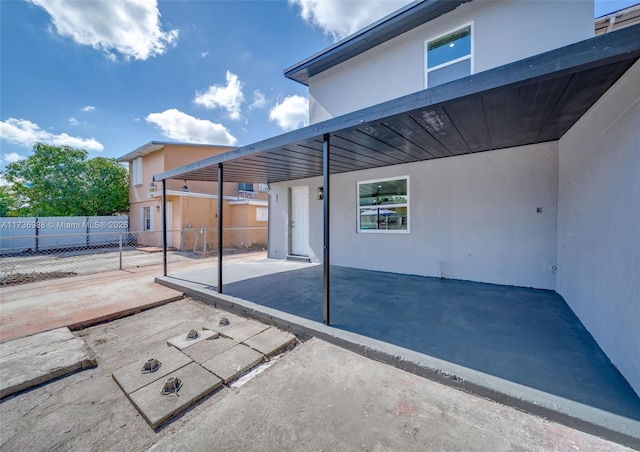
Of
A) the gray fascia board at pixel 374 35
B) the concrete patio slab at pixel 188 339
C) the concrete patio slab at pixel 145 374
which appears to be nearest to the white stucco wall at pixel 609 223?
the gray fascia board at pixel 374 35

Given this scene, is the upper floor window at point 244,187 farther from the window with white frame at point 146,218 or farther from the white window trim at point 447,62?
the white window trim at point 447,62

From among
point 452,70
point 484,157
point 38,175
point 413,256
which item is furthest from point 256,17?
point 38,175

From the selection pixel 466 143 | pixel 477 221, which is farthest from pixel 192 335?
pixel 477 221

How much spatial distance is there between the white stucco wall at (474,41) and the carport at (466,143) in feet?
5.70

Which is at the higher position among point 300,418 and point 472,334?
point 472,334

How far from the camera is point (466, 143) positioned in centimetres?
419

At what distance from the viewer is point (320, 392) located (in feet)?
6.64

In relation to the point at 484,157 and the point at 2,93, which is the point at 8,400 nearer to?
the point at 484,157

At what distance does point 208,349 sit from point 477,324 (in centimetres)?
316

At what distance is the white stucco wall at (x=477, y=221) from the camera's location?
435 centimetres

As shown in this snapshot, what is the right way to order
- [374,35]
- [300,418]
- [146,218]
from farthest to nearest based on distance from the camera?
[146,218] → [374,35] → [300,418]

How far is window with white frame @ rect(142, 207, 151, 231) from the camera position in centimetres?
1434

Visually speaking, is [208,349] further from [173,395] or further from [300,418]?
[300,418]

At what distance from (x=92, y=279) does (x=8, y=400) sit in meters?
5.18
